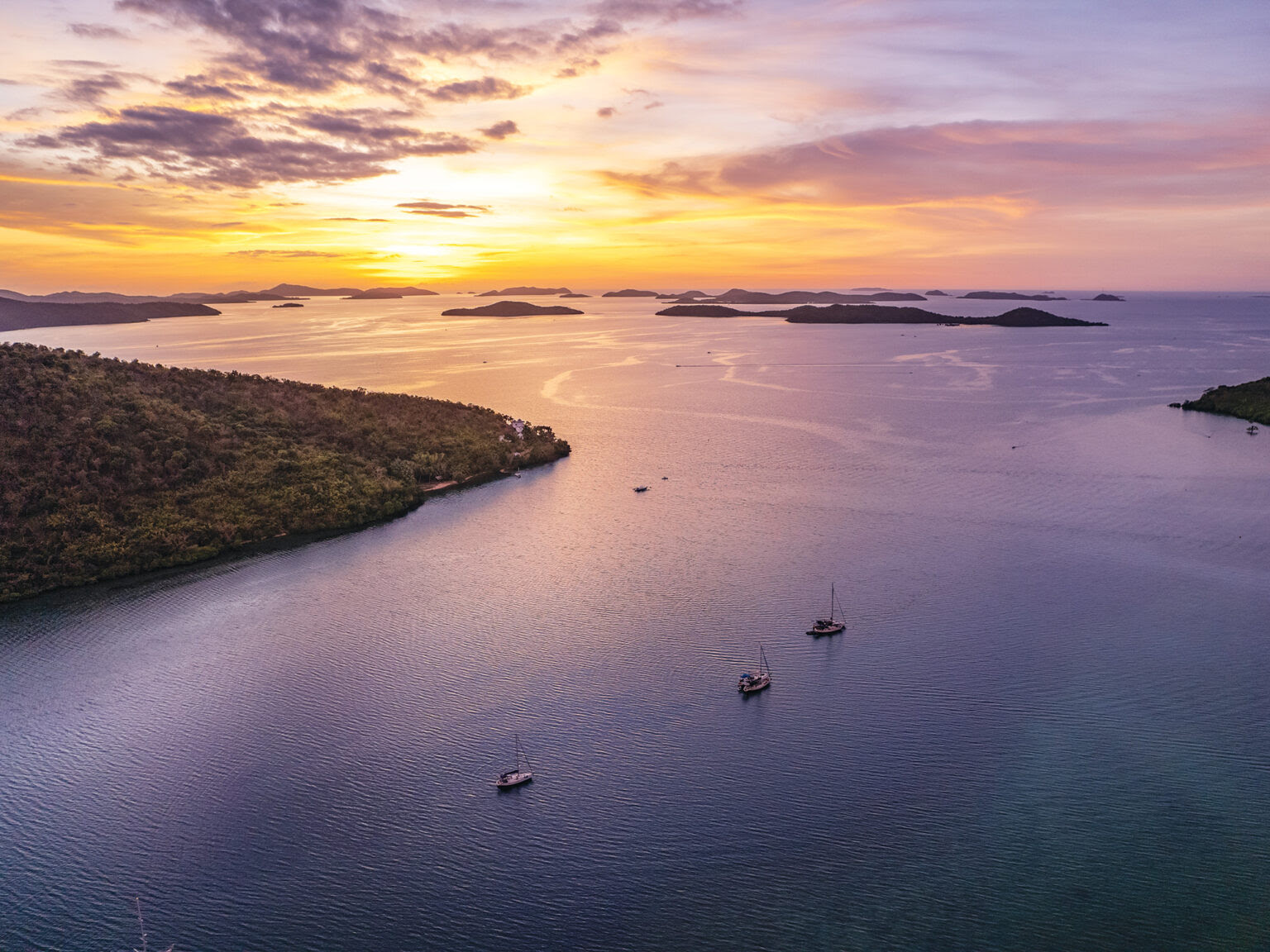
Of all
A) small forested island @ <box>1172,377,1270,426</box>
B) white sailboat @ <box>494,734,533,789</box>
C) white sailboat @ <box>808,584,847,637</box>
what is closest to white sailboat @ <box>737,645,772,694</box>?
white sailboat @ <box>808,584,847,637</box>

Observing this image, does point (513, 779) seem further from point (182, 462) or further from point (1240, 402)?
point (1240, 402)


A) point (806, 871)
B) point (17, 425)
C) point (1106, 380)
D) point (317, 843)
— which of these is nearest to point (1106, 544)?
point (806, 871)

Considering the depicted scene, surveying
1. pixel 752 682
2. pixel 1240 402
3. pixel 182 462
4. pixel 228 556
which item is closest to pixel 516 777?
pixel 752 682

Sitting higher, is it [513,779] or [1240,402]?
[1240,402]

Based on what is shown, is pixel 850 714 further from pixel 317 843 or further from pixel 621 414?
pixel 621 414

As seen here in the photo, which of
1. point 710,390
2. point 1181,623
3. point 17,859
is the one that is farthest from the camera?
point 710,390


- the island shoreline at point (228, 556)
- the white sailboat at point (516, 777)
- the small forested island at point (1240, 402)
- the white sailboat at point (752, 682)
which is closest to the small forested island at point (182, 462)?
the island shoreline at point (228, 556)

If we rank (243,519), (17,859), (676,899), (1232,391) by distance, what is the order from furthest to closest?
(1232,391), (243,519), (17,859), (676,899)
